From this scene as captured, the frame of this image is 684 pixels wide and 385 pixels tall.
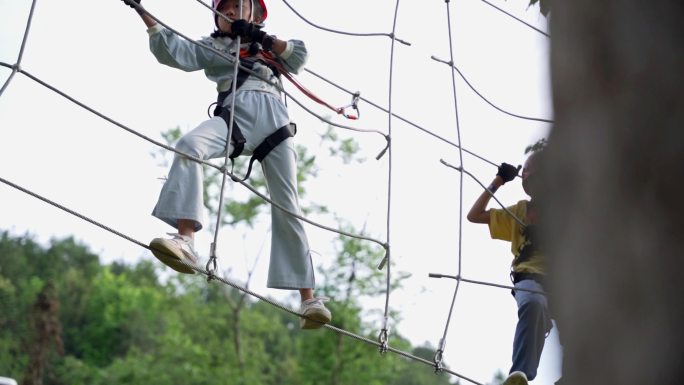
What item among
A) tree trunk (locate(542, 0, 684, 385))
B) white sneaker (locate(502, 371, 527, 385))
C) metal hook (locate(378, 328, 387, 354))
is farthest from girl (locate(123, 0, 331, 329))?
tree trunk (locate(542, 0, 684, 385))

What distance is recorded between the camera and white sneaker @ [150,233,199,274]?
2936 millimetres

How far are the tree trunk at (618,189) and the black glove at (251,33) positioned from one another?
7.45ft

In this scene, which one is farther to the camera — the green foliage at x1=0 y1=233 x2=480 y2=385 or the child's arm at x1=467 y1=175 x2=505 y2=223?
the green foliage at x1=0 y1=233 x2=480 y2=385

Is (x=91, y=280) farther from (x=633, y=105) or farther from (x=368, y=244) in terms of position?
(x=633, y=105)

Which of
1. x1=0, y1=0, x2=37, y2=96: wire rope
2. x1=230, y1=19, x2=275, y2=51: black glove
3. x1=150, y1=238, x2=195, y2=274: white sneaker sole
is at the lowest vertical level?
x1=150, y1=238, x2=195, y2=274: white sneaker sole

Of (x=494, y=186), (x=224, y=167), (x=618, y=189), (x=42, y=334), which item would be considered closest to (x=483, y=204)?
(x=494, y=186)

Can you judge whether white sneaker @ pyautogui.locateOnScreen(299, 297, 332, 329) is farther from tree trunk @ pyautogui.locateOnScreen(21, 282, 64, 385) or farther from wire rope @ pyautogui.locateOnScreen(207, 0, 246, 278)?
tree trunk @ pyautogui.locateOnScreen(21, 282, 64, 385)

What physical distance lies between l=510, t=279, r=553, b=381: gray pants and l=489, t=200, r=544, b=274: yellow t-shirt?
5cm

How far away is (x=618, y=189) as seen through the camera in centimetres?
105

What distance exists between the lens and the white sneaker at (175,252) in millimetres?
2936

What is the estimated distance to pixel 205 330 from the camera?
63.2 feet

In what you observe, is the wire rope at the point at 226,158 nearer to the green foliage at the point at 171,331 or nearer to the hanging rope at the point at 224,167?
the hanging rope at the point at 224,167

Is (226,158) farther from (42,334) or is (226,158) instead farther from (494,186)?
(42,334)

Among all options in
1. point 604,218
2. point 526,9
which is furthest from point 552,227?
point 526,9
